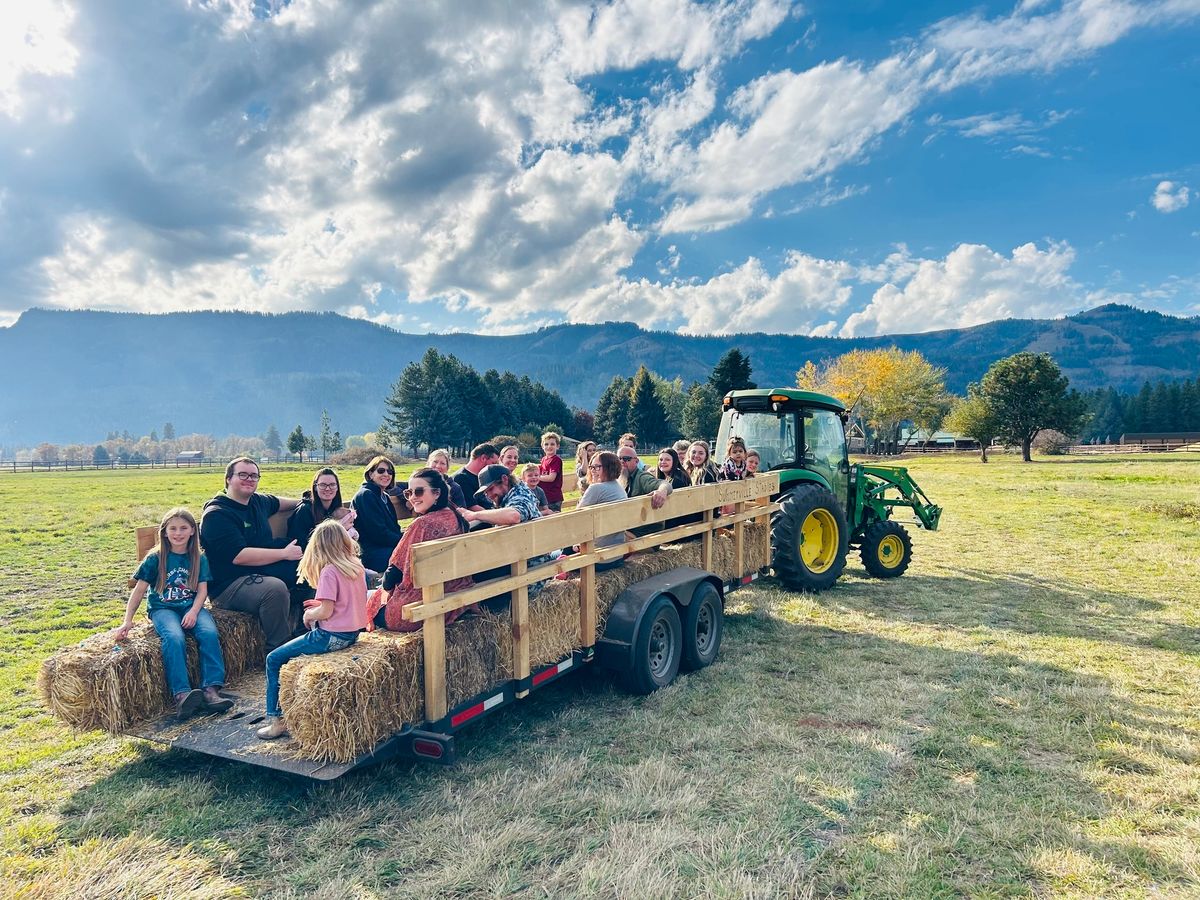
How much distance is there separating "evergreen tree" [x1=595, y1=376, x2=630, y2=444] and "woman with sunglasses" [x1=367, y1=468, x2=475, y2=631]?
204 feet

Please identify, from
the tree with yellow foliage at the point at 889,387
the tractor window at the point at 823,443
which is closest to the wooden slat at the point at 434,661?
the tractor window at the point at 823,443

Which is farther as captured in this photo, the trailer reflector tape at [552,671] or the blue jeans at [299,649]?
the trailer reflector tape at [552,671]

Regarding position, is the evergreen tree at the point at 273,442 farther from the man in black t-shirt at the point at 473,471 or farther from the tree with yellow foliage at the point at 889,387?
the man in black t-shirt at the point at 473,471

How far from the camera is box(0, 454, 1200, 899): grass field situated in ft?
10.2

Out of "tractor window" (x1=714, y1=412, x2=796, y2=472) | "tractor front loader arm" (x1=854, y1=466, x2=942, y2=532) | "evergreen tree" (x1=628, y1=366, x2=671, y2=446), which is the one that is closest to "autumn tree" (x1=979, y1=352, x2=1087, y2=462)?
"evergreen tree" (x1=628, y1=366, x2=671, y2=446)

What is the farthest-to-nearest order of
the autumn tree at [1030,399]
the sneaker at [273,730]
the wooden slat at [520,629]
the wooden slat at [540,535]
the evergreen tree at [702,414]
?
1. the evergreen tree at [702,414]
2. the autumn tree at [1030,399]
3. the wooden slat at [520,629]
4. the sneaker at [273,730]
5. the wooden slat at [540,535]

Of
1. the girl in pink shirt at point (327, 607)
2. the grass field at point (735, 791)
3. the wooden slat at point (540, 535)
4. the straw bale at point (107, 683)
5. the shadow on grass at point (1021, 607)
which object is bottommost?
the shadow on grass at point (1021, 607)

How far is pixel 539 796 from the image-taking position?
380cm

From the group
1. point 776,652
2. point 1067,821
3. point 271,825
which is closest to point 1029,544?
point 776,652

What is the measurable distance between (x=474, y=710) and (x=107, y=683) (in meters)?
2.20

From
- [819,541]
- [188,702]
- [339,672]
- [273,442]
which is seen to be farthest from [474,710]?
[273,442]

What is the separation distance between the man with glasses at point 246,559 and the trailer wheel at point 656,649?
2628 millimetres

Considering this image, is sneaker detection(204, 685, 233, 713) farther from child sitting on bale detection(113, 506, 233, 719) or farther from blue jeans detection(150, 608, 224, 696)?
blue jeans detection(150, 608, 224, 696)

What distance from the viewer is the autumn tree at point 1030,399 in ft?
132
